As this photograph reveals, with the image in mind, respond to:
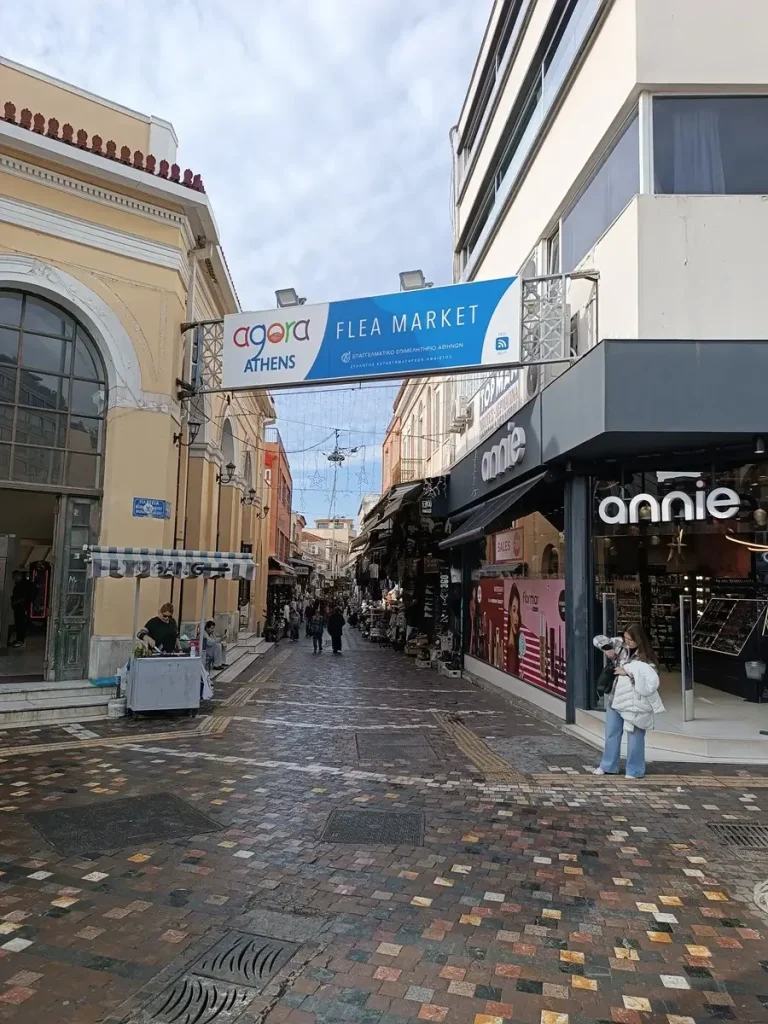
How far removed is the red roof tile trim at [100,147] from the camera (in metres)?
11.1

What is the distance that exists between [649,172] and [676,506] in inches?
171

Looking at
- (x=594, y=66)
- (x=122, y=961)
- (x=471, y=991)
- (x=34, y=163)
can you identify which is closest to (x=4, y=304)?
(x=34, y=163)

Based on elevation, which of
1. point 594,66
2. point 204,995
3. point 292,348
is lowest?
point 204,995

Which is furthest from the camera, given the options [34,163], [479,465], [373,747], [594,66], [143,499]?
[479,465]

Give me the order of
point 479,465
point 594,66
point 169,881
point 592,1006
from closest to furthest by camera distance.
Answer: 1. point 592,1006
2. point 169,881
3. point 594,66
4. point 479,465

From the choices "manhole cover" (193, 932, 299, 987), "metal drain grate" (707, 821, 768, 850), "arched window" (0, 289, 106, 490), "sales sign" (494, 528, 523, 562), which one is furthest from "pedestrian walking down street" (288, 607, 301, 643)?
"manhole cover" (193, 932, 299, 987)

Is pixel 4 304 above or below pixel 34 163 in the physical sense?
below

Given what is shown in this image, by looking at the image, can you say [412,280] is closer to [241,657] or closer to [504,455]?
[504,455]

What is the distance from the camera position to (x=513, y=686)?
44.0 ft

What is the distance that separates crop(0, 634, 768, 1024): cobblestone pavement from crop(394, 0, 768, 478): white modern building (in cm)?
578

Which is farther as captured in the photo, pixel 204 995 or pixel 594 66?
pixel 594 66

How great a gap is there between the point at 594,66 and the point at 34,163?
8.95 m

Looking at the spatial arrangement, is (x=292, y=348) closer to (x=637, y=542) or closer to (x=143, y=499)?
(x=143, y=499)

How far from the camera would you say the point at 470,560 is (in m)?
17.9
